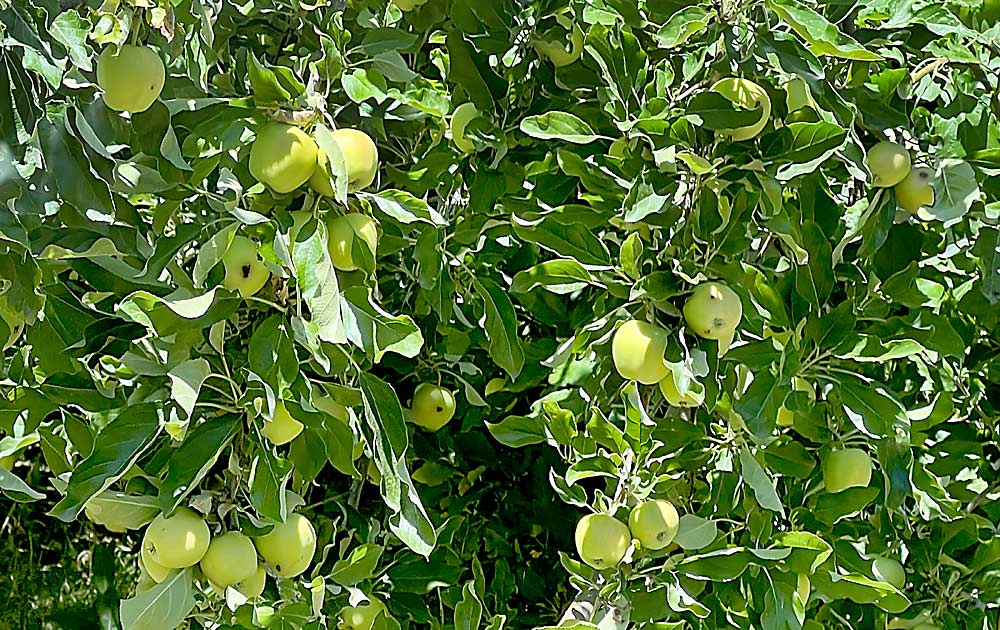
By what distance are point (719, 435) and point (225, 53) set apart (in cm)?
79

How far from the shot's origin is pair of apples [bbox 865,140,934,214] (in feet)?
4.37

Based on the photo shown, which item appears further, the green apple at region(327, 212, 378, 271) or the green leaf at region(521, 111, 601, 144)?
the green leaf at region(521, 111, 601, 144)

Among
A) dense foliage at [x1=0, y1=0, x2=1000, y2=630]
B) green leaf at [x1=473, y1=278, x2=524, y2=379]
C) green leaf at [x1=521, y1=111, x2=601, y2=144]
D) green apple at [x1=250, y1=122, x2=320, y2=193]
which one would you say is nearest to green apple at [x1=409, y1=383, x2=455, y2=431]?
dense foliage at [x1=0, y1=0, x2=1000, y2=630]

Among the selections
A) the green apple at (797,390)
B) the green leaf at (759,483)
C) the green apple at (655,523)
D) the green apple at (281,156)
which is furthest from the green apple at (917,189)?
the green apple at (281,156)

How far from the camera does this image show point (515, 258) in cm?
161

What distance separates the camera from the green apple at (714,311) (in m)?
1.17

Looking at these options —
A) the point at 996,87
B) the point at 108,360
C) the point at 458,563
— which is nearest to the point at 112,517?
the point at 108,360

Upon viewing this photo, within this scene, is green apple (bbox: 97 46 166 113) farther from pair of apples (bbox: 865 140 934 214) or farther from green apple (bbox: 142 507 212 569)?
pair of apples (bbox: 865 140 934 214)

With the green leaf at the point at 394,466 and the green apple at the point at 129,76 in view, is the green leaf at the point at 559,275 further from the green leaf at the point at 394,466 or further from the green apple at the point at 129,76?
the green apple at the point at 129,76

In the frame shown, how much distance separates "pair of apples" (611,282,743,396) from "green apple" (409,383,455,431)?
1.31ft

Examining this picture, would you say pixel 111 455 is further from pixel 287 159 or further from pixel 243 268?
pixel 287 159

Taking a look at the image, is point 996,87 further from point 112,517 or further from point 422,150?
point 112,517

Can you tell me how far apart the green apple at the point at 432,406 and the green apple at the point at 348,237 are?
503 millimetres

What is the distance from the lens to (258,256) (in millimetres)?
1063
